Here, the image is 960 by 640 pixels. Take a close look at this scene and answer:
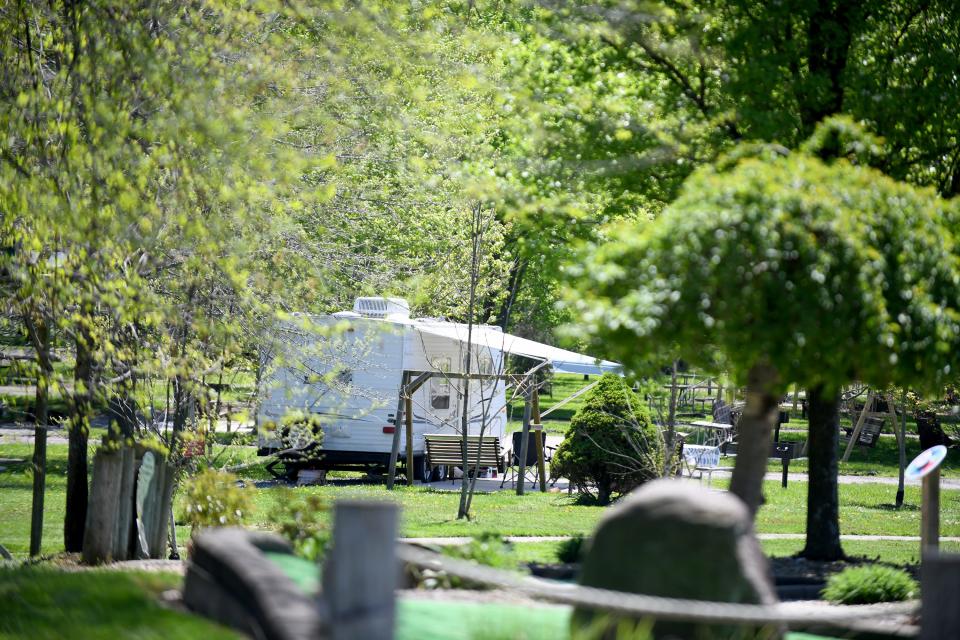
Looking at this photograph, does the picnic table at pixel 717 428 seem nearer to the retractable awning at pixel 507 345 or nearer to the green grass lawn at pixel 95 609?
the retractable awning at pixel 507 345

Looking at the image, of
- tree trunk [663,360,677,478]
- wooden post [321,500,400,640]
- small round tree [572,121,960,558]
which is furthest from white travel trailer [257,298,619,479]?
wooden post [321,500,400,640]

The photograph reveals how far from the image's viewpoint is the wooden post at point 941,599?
4816 mm

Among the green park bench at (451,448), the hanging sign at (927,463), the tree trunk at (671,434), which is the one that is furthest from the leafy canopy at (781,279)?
the green park bench at (451,448)

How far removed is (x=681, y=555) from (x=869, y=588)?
4.63 m

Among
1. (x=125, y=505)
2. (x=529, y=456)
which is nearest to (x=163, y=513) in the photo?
(x=125, y=505)

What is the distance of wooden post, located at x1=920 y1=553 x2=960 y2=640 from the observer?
4.82 meters

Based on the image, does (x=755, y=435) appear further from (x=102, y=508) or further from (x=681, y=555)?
(x=102, y=508)

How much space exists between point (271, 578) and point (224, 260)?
5005mm

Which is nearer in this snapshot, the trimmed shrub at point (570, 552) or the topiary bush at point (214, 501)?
the trimmed shrub at point (570, 552)

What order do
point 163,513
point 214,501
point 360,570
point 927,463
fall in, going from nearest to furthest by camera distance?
point 360,570
point 927,463
point 214,501
point 163,513

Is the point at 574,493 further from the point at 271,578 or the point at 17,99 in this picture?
the point at 271,578

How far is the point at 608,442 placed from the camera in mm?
18047

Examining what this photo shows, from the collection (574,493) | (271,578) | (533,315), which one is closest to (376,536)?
(271,578)

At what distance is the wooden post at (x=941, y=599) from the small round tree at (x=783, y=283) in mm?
1662
